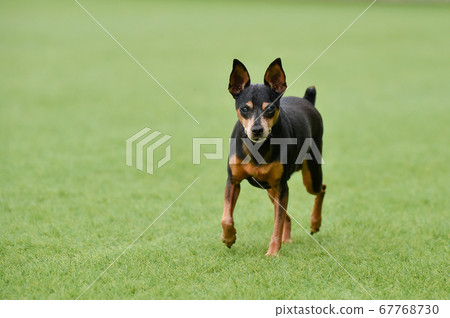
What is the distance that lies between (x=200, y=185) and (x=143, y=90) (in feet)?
25.8

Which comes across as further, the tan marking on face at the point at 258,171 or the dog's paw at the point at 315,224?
the dog's paw at the point at 315,224

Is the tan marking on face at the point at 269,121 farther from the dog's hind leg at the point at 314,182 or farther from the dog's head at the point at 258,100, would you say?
the dog's hind leg at the point at 314,182

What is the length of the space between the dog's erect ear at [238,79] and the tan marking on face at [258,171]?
2.10 feet

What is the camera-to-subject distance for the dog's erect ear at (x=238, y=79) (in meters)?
5.72

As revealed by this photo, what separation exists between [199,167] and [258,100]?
15.3 feet

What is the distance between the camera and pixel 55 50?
20.7 m

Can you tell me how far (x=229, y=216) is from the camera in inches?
230

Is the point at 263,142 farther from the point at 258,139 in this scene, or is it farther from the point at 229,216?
the point at 229,216

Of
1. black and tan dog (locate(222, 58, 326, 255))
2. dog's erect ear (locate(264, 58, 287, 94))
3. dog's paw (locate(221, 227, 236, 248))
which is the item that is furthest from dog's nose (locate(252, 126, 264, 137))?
dog's paw (locate(221, 227, 236, 248))

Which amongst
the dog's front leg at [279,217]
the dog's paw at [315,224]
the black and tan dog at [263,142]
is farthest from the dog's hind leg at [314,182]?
the dog's front leg at [279,217]

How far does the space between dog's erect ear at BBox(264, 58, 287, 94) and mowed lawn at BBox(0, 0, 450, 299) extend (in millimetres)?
1629
